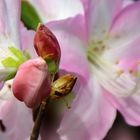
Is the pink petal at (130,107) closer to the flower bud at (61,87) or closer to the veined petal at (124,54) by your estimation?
the veined petal at (124,54)

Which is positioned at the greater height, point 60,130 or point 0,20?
point 0,20

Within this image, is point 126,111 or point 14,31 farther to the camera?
point 126,111

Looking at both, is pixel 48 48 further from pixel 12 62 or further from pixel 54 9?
pixel 54 9

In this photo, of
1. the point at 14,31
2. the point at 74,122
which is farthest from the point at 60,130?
the point at 14,31

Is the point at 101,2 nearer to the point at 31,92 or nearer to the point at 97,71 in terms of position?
the point at 97,71

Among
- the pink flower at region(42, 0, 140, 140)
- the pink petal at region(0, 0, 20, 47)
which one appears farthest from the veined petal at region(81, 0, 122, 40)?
the pink petal at region(0, 0, 20, 47)

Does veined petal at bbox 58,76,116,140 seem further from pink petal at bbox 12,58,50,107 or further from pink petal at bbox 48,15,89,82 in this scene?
pink petal at bbox 12,58,50,107
